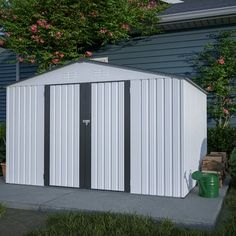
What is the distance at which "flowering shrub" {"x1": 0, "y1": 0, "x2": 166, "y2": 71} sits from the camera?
9750 millimetres

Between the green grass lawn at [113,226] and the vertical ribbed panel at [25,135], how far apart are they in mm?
2585

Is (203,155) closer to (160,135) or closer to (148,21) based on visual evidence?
(160,135)

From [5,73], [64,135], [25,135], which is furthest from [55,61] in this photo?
[5,73]

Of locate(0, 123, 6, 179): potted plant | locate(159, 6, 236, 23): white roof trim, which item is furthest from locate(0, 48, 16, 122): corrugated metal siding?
locate(159, 6, 236, 23): white roof trim

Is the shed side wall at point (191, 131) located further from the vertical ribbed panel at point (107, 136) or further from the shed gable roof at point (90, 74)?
the vertical ribbed panel at point (107, 136)

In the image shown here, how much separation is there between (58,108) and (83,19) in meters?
3.03

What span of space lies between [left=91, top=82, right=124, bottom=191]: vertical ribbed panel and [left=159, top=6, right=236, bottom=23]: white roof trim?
347 cm

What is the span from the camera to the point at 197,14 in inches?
374

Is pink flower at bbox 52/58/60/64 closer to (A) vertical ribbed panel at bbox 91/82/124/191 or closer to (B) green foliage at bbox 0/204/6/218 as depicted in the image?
(A) vertical ribbed panel at bbox 91/82/124/191

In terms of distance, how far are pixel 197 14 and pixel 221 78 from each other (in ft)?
5.38

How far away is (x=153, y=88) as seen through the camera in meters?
6.91

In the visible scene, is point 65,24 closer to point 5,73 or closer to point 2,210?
point 5,73

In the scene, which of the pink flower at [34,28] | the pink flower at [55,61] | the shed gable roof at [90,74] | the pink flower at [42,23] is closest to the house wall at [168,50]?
the pink flower at [55,61]

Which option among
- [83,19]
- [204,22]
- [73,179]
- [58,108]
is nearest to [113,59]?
[83,19]
